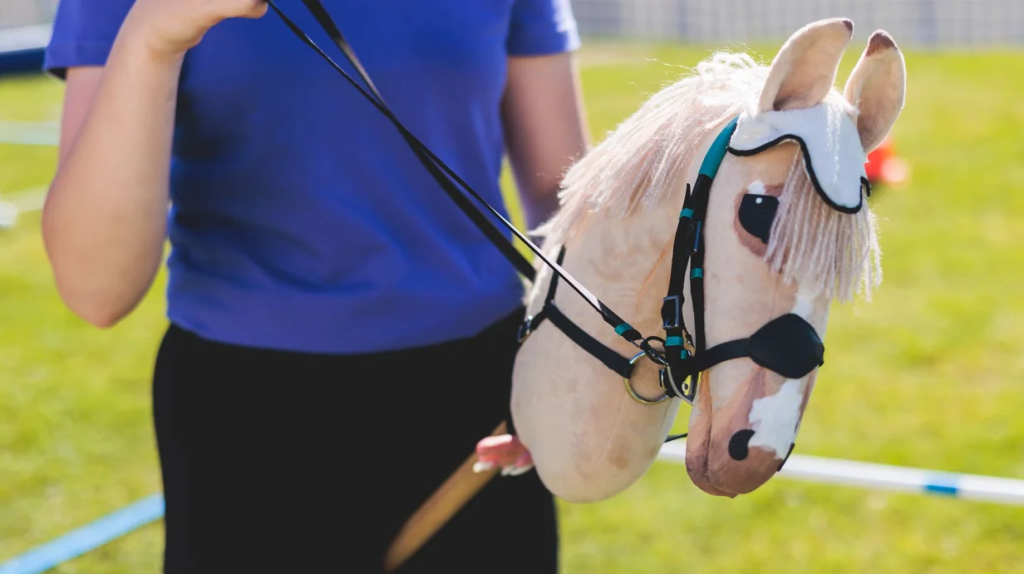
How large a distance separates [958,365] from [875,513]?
1.08 meters

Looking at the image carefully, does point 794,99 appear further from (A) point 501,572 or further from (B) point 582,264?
(A) point 501,572

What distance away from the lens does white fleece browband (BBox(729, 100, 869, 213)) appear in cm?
72

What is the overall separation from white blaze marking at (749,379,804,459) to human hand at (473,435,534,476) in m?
0.34

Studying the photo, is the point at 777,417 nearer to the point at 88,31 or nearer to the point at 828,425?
the point at 88,31

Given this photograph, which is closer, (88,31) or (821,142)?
(821,142)

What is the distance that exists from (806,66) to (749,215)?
0.38ft

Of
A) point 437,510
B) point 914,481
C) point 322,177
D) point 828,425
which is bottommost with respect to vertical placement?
point 828,425

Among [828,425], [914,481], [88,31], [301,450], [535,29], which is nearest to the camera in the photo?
[88,31]

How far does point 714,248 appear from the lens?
767mm

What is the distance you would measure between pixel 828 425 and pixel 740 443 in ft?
8.14

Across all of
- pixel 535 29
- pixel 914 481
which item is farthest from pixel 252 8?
pixel 914 481

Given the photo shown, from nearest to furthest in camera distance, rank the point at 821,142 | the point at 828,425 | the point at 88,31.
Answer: the point at 821,142 → the point at 88,31 → the point at 828,425

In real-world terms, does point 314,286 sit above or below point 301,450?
above

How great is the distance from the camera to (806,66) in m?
0.73
